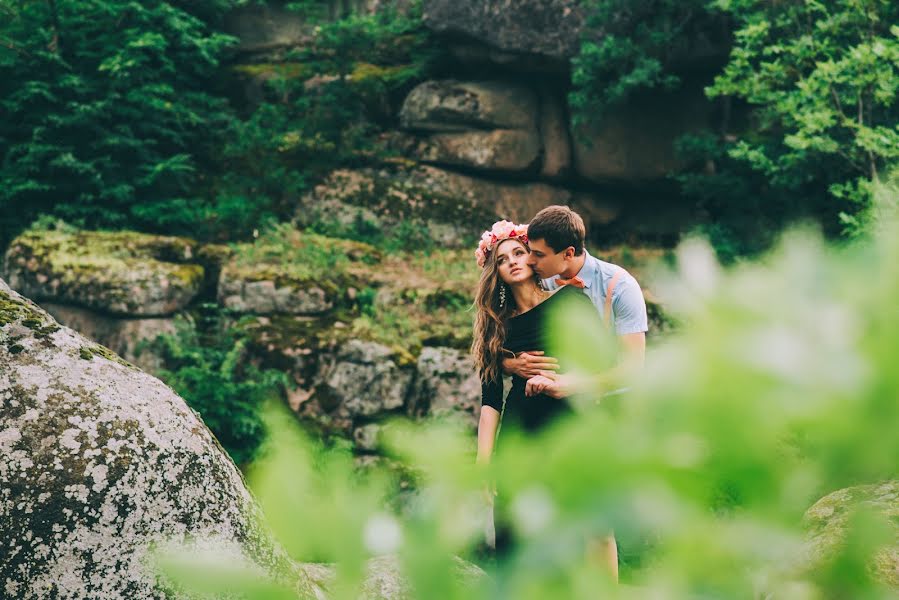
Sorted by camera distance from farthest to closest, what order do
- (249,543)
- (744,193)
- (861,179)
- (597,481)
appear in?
1. (744,193)
2. (861,179)
3. (249,543)
4. (597,481)

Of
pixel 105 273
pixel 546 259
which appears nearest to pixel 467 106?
pixel 105 273

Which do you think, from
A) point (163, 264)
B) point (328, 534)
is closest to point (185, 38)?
point (163, 264)

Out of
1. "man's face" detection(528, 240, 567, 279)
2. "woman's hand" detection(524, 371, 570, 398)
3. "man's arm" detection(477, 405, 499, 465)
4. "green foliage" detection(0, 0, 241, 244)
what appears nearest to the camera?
"woman's hand" detection(524, 371, 570, 398)

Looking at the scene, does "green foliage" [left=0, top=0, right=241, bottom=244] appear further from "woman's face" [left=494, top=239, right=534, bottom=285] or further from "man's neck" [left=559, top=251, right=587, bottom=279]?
"man's neck" [left=559, top=251, right=587, bottom=279]

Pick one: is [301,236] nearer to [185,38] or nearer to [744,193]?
[185,38]

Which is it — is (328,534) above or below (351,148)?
above

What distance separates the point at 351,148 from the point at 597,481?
12718 millimetres

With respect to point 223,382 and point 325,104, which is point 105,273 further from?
point 325,104

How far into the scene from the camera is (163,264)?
909 centimetres

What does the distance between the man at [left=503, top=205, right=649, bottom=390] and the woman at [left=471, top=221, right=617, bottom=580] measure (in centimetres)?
11

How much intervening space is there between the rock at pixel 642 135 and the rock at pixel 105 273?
731 cm

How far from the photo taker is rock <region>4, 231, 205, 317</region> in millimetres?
8609

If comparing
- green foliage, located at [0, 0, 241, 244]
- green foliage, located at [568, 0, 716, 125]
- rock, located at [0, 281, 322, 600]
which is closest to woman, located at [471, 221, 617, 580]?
rock, located at [0, 281, 322, 600]

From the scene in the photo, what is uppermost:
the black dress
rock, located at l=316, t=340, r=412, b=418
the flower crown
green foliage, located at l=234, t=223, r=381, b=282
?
the flower crown
